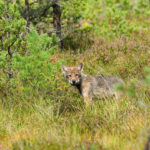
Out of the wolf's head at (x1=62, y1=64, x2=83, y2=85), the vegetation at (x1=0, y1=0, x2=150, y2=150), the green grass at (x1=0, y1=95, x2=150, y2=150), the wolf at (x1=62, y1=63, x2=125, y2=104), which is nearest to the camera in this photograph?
the green grass at (x1=0, y1=95, x2=150, y2=150)

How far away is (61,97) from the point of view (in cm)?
693

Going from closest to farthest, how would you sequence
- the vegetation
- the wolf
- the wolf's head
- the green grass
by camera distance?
the green grass < the vegetation < the wolf's head < the wolf

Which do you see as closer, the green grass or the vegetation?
the green grass

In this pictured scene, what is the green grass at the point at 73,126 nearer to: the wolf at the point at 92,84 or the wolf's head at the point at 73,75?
the wolf's head at the point at 73,75

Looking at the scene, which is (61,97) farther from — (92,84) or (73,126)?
(73,126)

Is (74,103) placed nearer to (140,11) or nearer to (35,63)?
(35,63)

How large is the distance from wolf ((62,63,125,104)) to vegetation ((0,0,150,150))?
21cm

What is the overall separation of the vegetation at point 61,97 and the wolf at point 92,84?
209 mm

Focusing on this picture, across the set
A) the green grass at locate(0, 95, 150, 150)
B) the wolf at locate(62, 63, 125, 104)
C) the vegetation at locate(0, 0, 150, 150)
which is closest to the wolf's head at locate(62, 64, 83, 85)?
the wolf at locate(62, 63, 125, 104)

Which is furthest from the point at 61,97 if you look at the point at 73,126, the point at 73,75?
the point at 73,126

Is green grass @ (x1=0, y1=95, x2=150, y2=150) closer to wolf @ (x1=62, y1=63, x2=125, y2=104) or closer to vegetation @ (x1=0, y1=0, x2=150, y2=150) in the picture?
vegetation @ (x1=0, y1=0, x2=150, y2=150)

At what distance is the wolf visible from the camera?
7.44 meters

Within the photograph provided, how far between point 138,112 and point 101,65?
3.66 m

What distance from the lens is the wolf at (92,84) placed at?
7.44 metres
